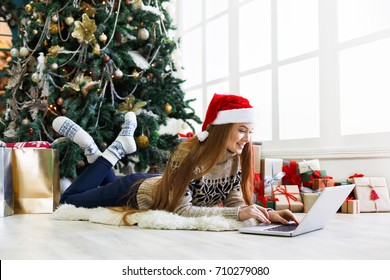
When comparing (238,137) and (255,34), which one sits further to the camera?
(255,34)

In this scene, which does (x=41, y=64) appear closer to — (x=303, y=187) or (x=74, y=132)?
(x=74, y=132)

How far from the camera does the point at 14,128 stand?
3.34m

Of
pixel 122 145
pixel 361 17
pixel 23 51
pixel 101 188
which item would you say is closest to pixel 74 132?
pixel 122 145

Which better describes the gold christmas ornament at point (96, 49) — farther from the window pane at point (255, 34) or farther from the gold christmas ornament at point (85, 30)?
the window pane at point (255, 34)

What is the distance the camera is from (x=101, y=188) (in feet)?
7.89

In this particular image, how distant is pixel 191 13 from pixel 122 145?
2.11 m

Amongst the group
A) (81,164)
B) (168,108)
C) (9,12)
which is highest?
(9,12)

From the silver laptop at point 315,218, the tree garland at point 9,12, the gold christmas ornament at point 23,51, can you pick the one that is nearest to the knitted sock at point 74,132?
the gold christmas ornament at point 23,51

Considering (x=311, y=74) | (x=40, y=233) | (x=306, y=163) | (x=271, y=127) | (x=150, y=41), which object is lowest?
(x=40, y=233)

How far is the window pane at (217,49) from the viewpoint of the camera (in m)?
3.87

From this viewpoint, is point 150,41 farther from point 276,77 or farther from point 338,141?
point 338,141

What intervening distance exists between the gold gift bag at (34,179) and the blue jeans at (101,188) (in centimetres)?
23

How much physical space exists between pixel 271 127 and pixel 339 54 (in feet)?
→ 2.33

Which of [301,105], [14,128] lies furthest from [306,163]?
[14,128]
